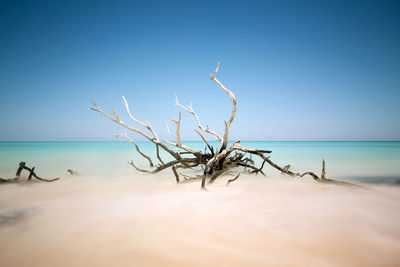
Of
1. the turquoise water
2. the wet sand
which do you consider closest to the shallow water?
the wet sand

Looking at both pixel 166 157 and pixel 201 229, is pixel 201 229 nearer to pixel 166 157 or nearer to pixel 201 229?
pixel 201 229

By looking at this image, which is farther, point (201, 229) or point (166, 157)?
point (166, 157)

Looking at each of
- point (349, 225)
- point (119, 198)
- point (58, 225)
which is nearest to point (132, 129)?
point (119, 198)

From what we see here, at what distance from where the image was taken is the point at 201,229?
4.98 feet

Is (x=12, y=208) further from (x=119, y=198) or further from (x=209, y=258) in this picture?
(x=209, y=258)

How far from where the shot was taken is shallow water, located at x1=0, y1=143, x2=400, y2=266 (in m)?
1.16

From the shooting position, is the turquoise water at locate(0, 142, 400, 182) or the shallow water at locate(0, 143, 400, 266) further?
the turquoise water at locate(0, 142, 400, 182)

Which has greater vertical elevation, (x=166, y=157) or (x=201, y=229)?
(x=201, y=229)

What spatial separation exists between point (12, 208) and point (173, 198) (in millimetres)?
1660

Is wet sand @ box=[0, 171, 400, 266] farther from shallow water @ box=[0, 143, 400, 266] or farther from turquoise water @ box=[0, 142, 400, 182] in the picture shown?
turquoise water @ box=[0, 142, 400, 182]

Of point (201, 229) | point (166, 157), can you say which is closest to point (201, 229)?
point (201, 229)

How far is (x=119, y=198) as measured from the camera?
2412 millimetres

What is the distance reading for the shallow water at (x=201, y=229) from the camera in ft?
3.81

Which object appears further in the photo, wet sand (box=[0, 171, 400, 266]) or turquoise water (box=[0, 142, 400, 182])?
turquoise water (box=[0, 142, 400, 182])
